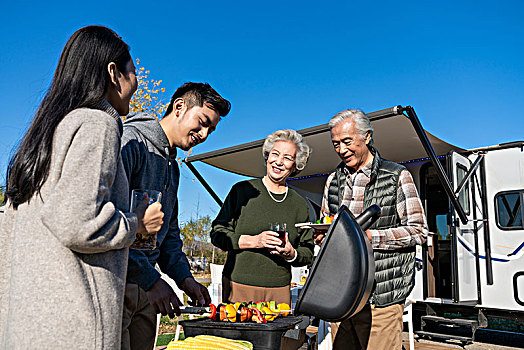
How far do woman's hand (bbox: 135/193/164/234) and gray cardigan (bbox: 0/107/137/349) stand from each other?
4.5 inches

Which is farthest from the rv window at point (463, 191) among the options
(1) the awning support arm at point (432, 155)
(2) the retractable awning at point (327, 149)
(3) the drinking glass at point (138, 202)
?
(3) the drinking glass at point (138, 202)

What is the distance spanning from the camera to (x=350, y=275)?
4.81 ft

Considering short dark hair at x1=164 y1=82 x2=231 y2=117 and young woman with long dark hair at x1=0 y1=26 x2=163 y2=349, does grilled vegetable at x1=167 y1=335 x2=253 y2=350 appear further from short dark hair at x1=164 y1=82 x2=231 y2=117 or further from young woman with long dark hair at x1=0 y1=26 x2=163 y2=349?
short dark hair at x1=164 y1=82 x2=231 y2=117

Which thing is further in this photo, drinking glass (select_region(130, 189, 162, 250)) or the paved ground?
the paved ground

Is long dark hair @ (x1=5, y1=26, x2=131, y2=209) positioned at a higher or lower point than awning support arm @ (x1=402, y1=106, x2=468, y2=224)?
lower

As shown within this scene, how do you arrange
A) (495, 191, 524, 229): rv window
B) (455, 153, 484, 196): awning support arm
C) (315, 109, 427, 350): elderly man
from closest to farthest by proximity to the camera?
1. (315, 109, 427, 350): elderly man
2. (455, 153, 484, 196): awning support arm
3. (495, 191, 524, 229): rv window

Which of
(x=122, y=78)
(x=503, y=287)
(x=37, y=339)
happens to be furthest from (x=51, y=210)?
(x=503, y=287)

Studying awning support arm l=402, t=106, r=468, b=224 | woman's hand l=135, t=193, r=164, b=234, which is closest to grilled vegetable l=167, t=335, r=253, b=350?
woman's hand l=135, t=193, r=164, b=234

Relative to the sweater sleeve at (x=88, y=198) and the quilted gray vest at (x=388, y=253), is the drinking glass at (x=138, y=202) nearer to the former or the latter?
the sweater sleeve at (x=88, y=198)

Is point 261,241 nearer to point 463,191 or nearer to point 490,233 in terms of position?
point 463,191

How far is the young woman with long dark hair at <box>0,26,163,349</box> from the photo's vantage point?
101cm

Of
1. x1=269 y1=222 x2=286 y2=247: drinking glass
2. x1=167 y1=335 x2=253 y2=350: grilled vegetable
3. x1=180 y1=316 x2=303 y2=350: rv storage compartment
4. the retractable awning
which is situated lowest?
x1=167 y1=335 x2=253 y2=350: grilled vegetable

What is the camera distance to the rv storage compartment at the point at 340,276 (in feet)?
4.79

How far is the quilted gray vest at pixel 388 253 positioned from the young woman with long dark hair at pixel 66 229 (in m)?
1.31
